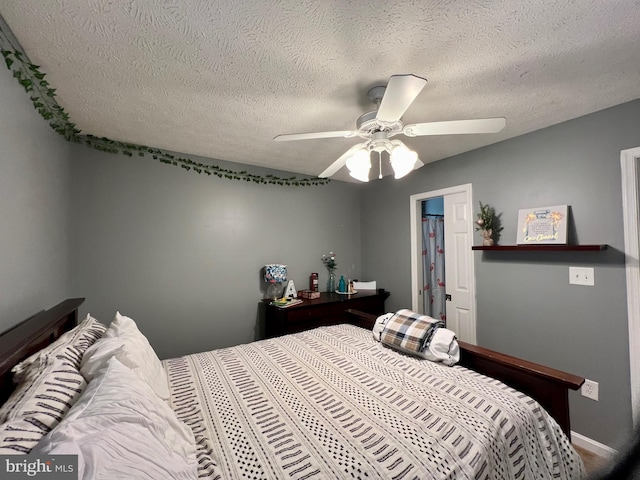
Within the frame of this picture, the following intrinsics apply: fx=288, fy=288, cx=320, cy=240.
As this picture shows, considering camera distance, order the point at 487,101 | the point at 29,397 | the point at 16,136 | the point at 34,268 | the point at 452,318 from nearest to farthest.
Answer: the point at 29,397, the point at 16,136, the point at 34,268, the point at 487,101, the point at 452,318

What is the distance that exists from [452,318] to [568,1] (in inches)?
100.0

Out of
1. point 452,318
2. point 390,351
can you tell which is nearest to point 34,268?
point 390,351

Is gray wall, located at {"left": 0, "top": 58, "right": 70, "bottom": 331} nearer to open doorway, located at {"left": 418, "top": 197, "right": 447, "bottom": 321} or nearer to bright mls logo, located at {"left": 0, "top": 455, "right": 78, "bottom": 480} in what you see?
bright mls logo, located at {"left": 0, "top": 455, "right": 78, "bottom": 480}

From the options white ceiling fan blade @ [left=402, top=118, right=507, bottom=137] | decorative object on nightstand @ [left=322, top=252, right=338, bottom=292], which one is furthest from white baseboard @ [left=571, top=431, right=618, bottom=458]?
decorative object on nightstand @ [left=322, top=252, right=338, bottom=292]

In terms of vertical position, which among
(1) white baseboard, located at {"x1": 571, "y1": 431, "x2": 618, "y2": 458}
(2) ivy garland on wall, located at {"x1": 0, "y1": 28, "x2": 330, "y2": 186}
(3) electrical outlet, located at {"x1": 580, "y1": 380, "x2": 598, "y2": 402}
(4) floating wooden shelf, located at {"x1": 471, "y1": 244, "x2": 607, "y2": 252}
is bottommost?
(1) white baseboard, located at {"x1": 571, "y1": 431, "x2": 618, "y2": 458}

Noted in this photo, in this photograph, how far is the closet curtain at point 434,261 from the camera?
378cm

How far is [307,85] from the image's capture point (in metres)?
1.69

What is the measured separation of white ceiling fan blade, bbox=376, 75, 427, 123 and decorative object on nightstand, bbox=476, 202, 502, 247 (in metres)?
1.54

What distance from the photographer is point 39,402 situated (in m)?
0.90

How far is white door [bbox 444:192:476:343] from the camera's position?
2.79 m

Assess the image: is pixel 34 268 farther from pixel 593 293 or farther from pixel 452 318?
pixel 593 293

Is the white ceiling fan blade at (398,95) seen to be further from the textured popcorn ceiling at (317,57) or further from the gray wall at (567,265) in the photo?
the gray wall at (567,265)

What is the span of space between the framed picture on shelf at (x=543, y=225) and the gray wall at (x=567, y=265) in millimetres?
63

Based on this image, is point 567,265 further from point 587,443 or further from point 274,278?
point 274,278
